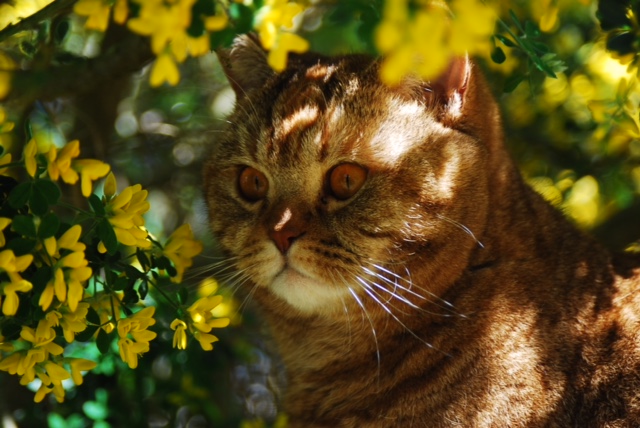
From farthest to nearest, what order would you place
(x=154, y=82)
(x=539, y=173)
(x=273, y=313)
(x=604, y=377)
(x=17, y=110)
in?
(x=539, y=173), (x=17, y=110), (x=273, y=313), (x=604, y=377), (x=154, y=82)

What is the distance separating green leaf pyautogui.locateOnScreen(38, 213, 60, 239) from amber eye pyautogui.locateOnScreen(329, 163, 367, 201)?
2.73 ft

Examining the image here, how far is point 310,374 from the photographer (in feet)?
7.67

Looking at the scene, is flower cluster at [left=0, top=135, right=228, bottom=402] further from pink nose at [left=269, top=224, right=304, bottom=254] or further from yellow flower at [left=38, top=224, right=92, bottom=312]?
pink nose at [left=269, top=224, right=304, bottom=254]

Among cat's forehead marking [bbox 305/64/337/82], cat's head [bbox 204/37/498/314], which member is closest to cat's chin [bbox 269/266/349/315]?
cat's head [bbox 204/37/498/314]

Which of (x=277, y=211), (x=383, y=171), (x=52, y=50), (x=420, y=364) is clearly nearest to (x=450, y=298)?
(x=420, y=364)

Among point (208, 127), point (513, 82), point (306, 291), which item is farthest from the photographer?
point (208, 127)

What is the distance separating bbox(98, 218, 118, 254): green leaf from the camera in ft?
5.34

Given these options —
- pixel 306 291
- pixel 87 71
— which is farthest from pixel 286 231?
pixel 87 71

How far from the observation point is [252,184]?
231cm

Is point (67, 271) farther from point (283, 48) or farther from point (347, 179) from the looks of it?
point (347, 179)

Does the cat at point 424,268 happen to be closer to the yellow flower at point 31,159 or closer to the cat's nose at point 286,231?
the cat's nose at point 286,231

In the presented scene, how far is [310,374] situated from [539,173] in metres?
1.44

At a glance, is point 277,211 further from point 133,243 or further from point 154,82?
point 154,82

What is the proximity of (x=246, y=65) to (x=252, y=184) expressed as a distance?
49cm
